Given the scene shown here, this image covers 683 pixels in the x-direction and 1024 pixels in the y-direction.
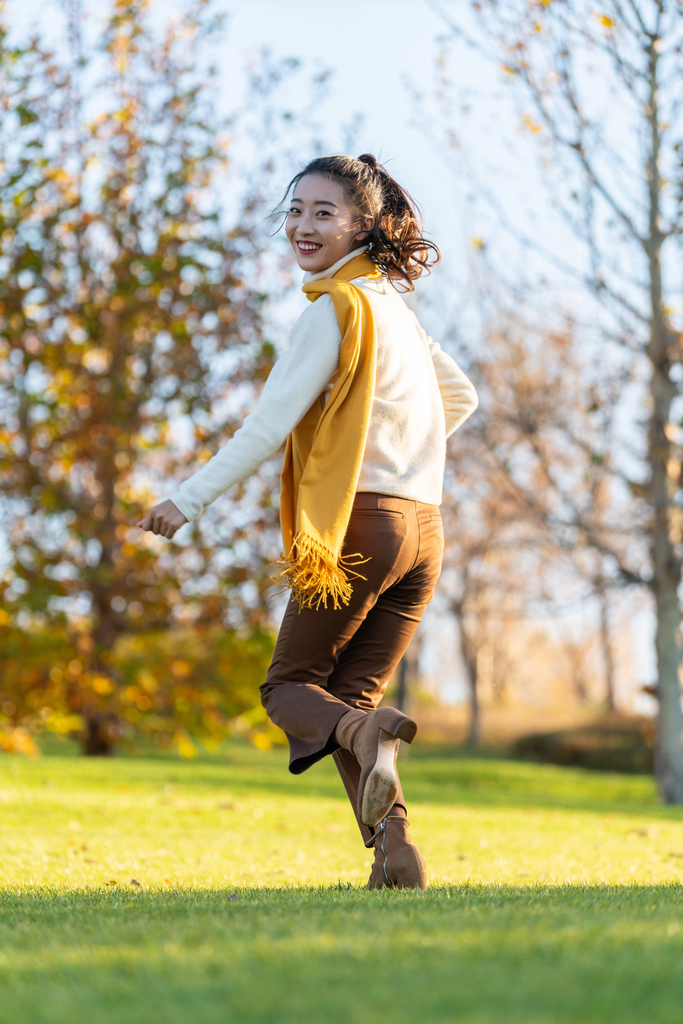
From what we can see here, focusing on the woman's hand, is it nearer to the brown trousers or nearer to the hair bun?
the brown trousers

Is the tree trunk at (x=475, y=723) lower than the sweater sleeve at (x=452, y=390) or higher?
lower

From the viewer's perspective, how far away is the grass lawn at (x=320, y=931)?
140 centimetres

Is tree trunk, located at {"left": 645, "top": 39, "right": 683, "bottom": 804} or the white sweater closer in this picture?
the white sweater

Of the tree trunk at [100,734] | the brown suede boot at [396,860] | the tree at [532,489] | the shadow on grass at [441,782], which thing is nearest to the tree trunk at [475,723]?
the tree at [532,489]

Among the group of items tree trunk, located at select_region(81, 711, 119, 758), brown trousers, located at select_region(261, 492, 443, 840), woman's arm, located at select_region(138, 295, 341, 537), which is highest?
woman's arm, located at select_region(138, 295, 341, 537)

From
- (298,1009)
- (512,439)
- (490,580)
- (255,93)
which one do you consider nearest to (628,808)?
(512,439)

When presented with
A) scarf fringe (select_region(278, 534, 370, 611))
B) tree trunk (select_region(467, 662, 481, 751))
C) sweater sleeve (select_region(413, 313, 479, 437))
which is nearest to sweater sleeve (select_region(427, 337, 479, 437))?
sweater sleeve (select_region(413, 313, 479, 437))

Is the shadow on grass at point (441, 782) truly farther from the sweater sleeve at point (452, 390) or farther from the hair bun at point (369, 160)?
the hair bun at point (369, 160)

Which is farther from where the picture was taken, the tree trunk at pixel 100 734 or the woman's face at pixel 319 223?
the tree trunk at pixel 100 734

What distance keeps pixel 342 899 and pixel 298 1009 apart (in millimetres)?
1092

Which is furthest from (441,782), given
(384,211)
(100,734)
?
(384,211)

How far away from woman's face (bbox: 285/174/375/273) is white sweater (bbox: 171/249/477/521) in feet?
0.15

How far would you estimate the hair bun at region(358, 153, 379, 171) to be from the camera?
332cm

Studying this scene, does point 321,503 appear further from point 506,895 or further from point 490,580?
point 490,580
